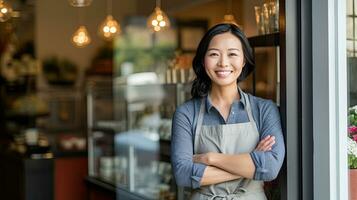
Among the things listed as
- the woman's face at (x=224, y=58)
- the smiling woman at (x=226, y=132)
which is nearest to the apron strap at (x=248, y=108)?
the smiling woman at (x=226, y=132)

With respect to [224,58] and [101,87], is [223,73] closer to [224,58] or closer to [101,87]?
[224,58]

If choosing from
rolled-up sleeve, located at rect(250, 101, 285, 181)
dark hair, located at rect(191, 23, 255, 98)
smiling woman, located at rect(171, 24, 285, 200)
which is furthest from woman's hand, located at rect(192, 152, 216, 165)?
dark hair, located at rect(191, 23, 255, 98)

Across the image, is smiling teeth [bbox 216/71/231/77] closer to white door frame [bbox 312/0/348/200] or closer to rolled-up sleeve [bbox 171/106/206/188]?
rolled-up sleeve [bbox 171/106/206/188]

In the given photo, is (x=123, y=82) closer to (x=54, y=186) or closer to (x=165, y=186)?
(x=54, y=186)

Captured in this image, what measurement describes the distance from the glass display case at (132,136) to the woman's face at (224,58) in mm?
2135

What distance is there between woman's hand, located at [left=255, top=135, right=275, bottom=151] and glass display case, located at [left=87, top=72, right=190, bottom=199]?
87.8 inches

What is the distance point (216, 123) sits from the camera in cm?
265

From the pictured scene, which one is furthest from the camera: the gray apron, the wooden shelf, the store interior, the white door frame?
the store interior

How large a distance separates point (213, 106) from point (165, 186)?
2338 mm

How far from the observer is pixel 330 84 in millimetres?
2766

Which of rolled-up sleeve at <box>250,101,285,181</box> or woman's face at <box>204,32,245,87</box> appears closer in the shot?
rolled-up sleeve at <box>250,101,285,181</box>

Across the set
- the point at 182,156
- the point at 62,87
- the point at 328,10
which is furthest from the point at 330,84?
the point at 62,87

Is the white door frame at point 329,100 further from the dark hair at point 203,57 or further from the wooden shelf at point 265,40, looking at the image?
the dark hair at point 203,57

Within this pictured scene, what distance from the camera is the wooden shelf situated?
2.90m
